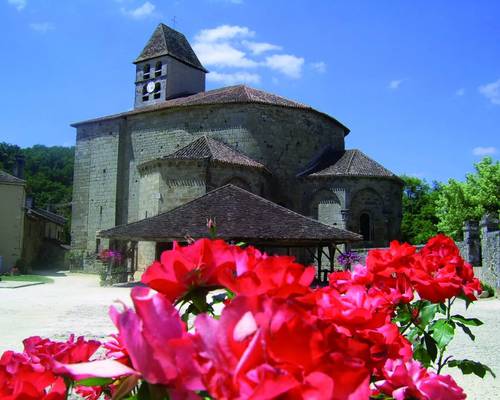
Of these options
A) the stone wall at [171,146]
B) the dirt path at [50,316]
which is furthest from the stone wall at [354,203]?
the dirt path at [50,316]

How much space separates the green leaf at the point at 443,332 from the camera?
6.31 feet

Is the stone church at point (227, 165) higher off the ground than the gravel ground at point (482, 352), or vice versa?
the stone church at point (227, 165)

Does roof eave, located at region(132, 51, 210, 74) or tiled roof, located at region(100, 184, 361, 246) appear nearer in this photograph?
tiled roof, located at region(100, 184, 361, 246)

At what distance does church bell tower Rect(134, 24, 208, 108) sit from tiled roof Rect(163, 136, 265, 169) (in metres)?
9.09

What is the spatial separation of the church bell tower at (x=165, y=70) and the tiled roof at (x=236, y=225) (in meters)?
18.2

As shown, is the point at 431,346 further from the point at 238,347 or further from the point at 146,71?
the point at 146,71

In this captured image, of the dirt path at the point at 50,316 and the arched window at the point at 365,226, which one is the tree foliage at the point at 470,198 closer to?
the arched window at the point at 365,226

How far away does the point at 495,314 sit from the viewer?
10.2m

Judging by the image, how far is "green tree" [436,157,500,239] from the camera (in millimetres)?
29078

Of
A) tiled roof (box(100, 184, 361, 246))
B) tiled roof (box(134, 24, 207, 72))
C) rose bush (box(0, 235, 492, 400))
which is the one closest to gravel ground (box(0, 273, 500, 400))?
tiled roof (box(100, 184, 361, 246))

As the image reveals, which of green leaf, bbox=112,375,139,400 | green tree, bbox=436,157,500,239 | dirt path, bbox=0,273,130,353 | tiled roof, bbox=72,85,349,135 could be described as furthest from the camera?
green tree, bbox=436,157,500,239

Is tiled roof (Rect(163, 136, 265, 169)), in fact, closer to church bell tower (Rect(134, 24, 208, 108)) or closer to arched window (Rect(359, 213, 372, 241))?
arched window (Rect(359, 213, 372, 241))

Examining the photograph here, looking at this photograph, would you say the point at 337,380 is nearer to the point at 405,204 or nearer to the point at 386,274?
the point at 386,274

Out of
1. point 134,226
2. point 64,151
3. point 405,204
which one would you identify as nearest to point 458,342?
point 134,226
